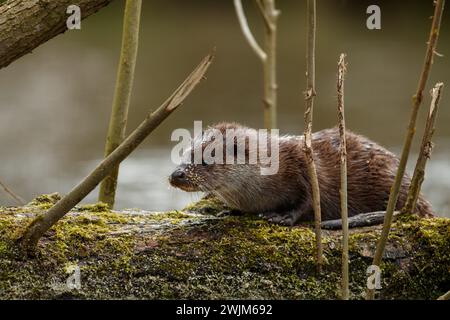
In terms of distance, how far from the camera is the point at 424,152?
4.57 meters

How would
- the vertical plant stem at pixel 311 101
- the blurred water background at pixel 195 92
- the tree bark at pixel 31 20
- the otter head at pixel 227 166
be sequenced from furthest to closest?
the blurred water background at pixel 195 92 → the otter head at pixel 227 166 → the tree bark at pixel 31 20 → the vertical plant stem at pixel 311 101

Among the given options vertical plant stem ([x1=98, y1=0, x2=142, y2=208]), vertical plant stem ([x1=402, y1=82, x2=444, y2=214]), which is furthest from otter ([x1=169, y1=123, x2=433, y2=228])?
vertical plant stem ([x1=98, y1=0, x2=142, y2=208])

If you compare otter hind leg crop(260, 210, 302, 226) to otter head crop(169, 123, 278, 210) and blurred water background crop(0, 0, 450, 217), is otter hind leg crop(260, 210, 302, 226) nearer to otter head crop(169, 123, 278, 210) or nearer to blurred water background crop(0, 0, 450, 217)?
otter head crop(169, 123, 278, 210)

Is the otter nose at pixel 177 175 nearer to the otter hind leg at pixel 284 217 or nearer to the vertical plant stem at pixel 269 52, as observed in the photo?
the otter hind leg at pixel 284 217

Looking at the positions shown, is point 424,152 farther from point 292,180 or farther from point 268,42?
point 268,42

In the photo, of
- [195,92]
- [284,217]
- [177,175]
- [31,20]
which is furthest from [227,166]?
[195,92]

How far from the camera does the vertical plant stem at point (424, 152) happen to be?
4.49 metres

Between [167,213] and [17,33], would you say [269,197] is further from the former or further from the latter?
[17,33]

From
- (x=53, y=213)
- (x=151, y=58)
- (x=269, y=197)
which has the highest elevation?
(x=151, y=58)

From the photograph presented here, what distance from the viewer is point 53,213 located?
4262 millimetres

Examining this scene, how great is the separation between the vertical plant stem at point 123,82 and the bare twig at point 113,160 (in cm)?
156

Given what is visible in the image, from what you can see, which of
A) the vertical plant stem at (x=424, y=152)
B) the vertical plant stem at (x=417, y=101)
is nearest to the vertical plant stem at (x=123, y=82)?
the vertical plant stem at (x=424, y=152)
